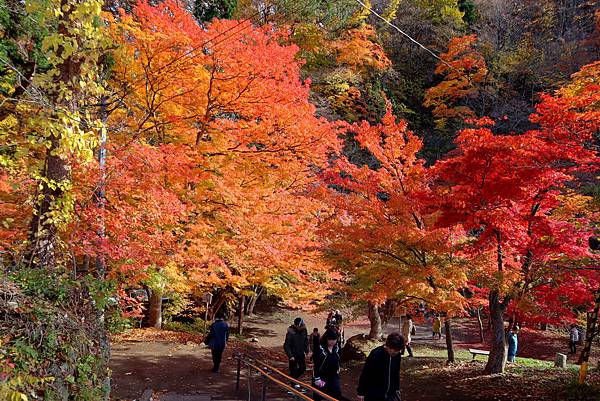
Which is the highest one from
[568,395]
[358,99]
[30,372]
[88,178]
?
[358,99]

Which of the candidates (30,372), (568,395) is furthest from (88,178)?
(568,395)

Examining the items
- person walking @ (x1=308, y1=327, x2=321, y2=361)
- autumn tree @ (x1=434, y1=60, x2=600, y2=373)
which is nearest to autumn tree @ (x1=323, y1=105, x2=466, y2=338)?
autumn tree @ (x1=434, y1=60, x2=600, y2=373)

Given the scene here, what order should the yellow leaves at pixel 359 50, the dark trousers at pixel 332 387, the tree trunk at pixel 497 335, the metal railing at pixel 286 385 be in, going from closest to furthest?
1. the metal railing at pixel 286 385
2. the dark trousers at pixel 332 387
3. the tree trunk at pixel 497 335
4. the yellow leaves at pixel 359 50

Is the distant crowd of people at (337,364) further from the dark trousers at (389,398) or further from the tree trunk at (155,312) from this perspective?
the tree trunk at (155,312)

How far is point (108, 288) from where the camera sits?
590 centimetres

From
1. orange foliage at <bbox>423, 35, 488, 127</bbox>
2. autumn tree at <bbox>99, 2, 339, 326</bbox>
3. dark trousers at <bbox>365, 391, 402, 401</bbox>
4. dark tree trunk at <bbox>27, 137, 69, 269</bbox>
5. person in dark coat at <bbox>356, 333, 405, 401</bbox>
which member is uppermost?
orange foliage at <bbox>423, 35, 488, 127</bbox>

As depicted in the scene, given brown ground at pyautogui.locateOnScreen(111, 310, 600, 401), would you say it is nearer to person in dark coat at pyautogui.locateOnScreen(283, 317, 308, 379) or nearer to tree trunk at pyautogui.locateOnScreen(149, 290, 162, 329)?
person in dark coat at pyautogui.locateOnScreen(283, 317, 308, 379)

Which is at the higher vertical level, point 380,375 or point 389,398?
point 380,375

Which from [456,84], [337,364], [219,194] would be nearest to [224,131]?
[219,194]

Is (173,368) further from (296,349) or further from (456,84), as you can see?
(456,84)

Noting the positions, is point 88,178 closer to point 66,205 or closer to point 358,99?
Result: point 66,205

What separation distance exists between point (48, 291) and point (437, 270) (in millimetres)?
8087

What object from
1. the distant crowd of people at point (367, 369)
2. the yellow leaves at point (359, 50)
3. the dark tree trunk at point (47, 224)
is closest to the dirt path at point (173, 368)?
the distant crowd of people at point (367, 369)

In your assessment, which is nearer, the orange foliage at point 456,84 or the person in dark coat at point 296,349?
the person in dark coat at point 296,349
